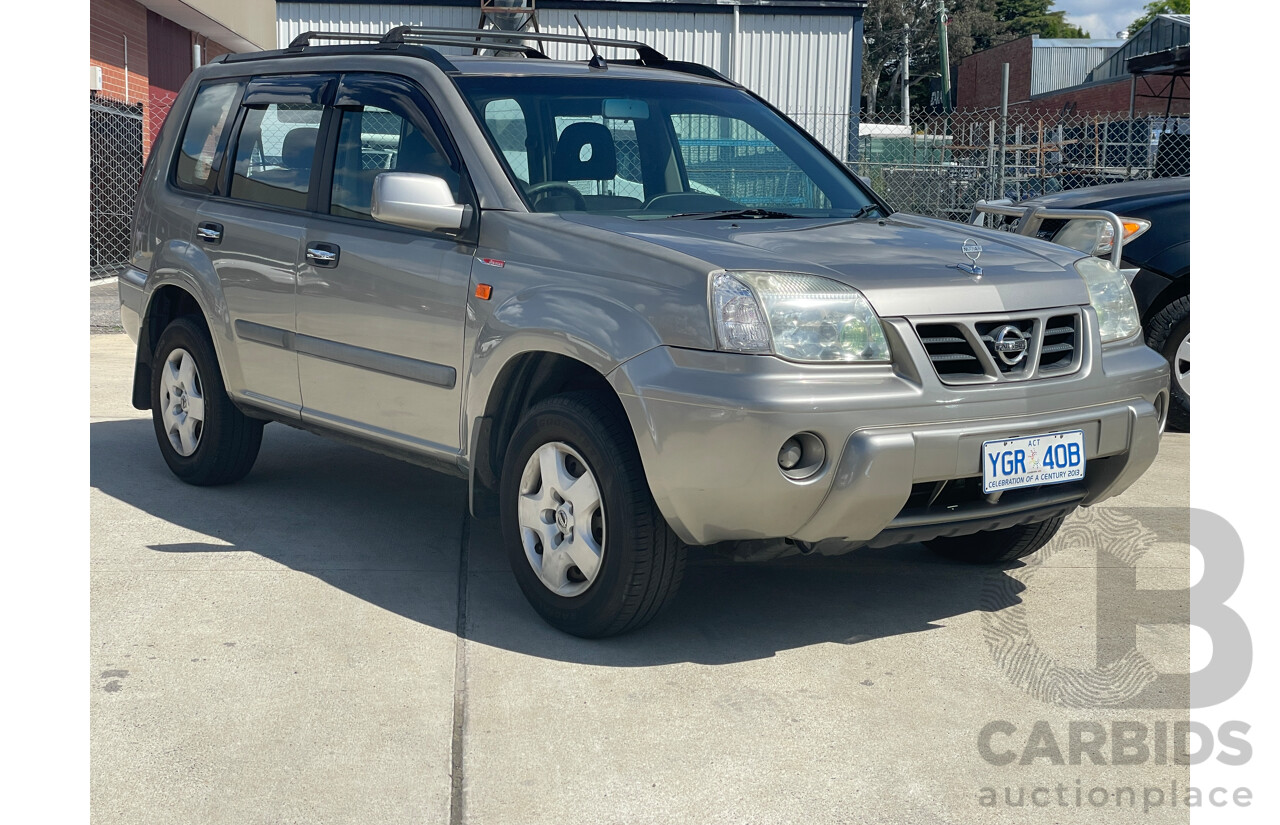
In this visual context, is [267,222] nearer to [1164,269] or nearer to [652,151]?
[652,151]

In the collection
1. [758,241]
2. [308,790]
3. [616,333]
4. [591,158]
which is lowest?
[308,790]

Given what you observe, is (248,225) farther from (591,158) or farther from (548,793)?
(548,793)

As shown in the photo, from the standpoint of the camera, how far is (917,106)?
7819cm

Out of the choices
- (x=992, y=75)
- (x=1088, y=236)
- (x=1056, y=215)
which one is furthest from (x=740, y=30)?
(x=992, y=75)

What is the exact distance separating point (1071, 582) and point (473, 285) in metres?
2.48

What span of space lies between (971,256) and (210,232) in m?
3.34

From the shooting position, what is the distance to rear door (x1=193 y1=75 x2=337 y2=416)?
542cm

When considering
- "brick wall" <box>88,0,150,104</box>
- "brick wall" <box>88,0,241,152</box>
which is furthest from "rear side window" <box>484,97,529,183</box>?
"brick wall" <box>88,0,150,104</box>

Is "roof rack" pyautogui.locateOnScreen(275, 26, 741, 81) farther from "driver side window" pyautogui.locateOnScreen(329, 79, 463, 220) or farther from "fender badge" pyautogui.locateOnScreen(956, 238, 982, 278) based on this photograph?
"fender badge" pyautogui.locateOnScreen(956, 238, 982, 278)

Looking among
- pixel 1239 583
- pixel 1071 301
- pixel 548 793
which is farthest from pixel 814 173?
pixel 548 793

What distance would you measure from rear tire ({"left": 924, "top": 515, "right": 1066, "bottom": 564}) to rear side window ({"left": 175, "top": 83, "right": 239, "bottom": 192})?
3.56m

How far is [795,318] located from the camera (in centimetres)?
387

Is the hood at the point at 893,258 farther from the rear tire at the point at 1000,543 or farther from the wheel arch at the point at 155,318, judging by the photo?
the wheel arch at the point at 155,318

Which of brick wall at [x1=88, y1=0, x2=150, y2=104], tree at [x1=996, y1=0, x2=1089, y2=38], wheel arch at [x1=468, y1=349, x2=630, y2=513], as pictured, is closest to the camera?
wheel arch at [x1=468, y1=349, x2=630, y2=513]
